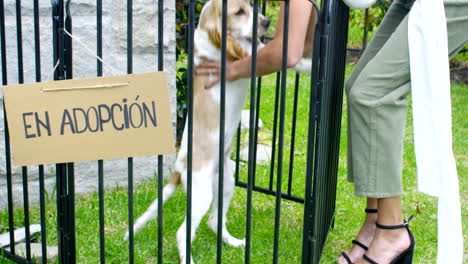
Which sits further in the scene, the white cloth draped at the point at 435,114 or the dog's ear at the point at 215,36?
the dog's ear at the point at 215,36

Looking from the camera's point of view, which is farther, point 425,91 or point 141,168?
point 141,168

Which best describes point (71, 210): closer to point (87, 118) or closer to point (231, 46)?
point (87, 118)

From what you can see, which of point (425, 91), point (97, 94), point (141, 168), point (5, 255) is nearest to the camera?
Result: point (97, 94)

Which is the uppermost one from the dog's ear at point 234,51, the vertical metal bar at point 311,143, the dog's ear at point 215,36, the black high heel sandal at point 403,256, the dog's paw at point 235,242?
the dog's ear at point 215,36

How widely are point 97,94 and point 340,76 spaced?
1.45 m

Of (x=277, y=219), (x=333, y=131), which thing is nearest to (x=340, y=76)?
(x=333, y=131)

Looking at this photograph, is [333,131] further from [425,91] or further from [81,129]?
[81,129]

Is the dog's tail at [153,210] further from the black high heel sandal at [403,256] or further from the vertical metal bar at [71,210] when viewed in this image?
the black high heel sandal at [403,256]

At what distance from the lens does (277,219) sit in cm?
215

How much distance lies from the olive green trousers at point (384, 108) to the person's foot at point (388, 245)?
0.24 m

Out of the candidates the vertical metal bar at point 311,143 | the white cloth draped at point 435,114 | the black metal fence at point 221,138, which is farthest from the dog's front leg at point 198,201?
the white cloth draped at point 435,114

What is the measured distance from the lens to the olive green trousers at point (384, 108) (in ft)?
7.83

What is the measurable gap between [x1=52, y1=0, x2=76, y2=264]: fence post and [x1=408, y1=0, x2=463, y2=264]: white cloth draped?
1.36m

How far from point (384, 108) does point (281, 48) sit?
0.51 metres
